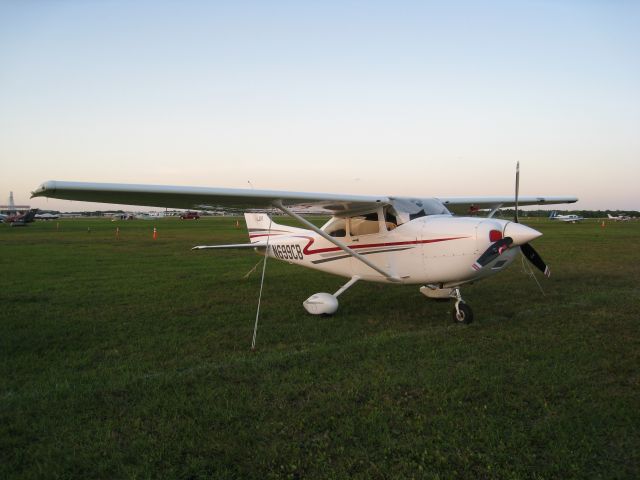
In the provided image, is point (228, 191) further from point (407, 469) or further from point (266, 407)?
point (407, 469)

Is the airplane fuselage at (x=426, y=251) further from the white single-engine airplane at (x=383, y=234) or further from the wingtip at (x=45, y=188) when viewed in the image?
the wingtip at (x=45, y=188)

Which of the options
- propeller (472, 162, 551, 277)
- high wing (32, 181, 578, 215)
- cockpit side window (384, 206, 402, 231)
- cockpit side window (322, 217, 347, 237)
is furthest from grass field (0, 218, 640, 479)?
high wing (32, 181, 578, 215)

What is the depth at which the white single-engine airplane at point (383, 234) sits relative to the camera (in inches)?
234

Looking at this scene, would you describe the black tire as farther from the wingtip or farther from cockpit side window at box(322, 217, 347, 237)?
the wingtip

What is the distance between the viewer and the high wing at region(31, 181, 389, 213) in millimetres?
5066

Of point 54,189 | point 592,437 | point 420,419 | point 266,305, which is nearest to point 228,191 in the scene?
point 54,189

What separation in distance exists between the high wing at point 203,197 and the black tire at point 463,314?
6.08 ft

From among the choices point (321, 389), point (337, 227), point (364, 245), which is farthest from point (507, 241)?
point (321, 389)

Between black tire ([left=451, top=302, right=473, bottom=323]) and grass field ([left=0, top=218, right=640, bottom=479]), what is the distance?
16 centimetres

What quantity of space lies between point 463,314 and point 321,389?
3.34 meters

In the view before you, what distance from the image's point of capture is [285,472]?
300cm

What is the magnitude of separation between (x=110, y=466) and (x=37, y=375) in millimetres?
2396

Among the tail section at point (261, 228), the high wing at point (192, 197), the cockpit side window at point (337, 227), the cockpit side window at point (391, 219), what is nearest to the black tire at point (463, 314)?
the cockpit side window at point (391, 219)

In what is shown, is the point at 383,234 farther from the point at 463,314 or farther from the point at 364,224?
the point at 463,314
